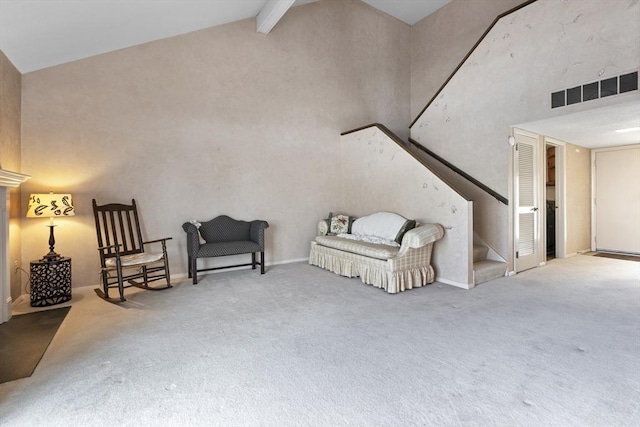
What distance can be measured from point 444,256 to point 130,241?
4.03 metres

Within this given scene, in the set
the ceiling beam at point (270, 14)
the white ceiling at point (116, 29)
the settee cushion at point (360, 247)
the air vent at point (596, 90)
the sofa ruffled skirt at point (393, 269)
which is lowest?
the sofa ruffled skirt at point (393, 269)

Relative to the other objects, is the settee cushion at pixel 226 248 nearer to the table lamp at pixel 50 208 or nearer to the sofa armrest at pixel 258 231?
the sofa armrest at pixel 258 231

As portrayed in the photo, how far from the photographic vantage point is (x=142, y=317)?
2.99 metres

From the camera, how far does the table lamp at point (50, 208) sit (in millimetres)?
3303

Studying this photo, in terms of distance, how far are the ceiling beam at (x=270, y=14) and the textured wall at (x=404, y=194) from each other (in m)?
2.12

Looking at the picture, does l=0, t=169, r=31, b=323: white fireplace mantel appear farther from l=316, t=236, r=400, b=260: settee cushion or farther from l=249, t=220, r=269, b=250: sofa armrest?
l=316, t=236, r=400, b=260: settee cushion

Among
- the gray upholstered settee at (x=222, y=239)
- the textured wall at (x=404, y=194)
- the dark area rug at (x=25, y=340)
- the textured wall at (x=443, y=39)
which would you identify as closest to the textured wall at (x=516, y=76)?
the textured wall at (x=404, y=194)

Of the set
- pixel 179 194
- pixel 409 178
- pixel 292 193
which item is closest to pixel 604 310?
pixel 409 178

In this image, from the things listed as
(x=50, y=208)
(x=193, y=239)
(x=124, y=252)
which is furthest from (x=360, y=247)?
(x=50, y=208)

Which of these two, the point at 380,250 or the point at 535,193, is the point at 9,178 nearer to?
the point at 380,250

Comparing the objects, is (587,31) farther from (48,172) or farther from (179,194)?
(48,172)

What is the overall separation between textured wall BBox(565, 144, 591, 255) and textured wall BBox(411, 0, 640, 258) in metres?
2.21

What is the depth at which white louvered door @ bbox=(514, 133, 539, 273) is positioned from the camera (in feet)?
15.3

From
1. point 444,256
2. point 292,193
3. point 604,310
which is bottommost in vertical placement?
point 604,310
